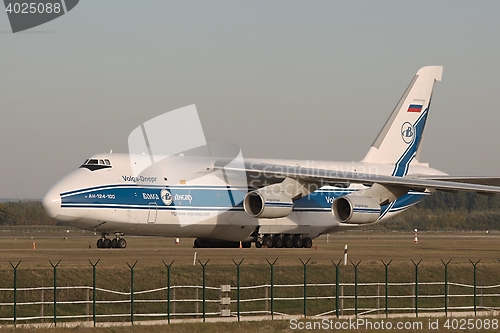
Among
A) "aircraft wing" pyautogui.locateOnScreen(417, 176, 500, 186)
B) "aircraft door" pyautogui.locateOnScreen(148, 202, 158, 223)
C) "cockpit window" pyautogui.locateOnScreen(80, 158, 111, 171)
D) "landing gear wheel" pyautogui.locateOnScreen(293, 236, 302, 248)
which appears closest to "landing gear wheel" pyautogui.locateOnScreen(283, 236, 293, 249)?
"landing gear wheel" pyautogui.locateOnScreen(293, 236, 302, 248)

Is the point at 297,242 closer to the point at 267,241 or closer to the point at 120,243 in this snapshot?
the point at 267,241

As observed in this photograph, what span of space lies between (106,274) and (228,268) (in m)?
3.61

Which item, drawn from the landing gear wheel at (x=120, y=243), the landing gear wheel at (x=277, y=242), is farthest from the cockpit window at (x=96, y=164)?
the landing gear wheel at (x=277, y=242)

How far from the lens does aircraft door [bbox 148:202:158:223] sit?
30.8 m

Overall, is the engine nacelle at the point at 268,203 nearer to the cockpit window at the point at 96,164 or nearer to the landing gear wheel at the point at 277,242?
the landing gear wheel at the point at 277,242

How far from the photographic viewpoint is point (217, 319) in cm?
2005

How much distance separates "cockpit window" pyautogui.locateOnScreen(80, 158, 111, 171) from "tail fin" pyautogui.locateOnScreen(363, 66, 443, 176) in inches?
478

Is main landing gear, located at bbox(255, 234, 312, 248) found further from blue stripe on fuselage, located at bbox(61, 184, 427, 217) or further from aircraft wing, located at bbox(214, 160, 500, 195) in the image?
aircraft wing, located at bbox(214, 160, 500, 195)

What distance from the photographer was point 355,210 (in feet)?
107

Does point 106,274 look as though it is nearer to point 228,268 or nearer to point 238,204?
point 228,268

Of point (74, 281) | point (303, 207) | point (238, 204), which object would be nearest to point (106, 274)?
point (74, 281)

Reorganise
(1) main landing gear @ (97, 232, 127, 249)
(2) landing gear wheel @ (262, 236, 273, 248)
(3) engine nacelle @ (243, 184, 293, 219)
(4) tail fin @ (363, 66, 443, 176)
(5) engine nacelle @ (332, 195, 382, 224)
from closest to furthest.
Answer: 1. (3) engine nacelle @ (243, 184, 293, 219)
2. (1) main landing gear @ (97, 232, 127, 249)
3. (5) engine nacelle @ (332, 195, 382, 224)
4. (2) landing gear wheel @ (262, 236, 273, 248)
5. (4) tail fin @ (363, 66, 443, 176)

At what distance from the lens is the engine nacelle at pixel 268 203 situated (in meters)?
31.9

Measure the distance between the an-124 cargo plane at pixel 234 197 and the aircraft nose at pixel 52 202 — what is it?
0.11ft
